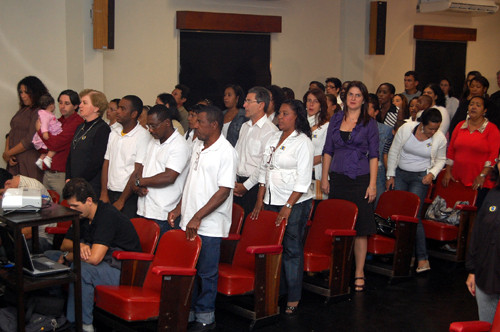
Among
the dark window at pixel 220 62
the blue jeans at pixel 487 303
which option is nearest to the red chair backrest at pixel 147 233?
the blue jeans at pixel 487 303

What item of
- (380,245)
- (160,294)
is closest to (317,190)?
(380,245)

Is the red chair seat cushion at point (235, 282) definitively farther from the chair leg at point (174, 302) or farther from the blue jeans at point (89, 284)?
the blue jeans at point (89, 284)

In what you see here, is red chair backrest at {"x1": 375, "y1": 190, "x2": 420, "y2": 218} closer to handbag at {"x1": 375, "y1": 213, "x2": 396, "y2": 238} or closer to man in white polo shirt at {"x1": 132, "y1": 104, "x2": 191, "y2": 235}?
handbag at {"x1": 375, "y1": 213, "x2": 396, "y2": 238}

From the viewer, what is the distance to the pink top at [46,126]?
5.86 metres

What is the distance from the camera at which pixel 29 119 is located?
242 inches

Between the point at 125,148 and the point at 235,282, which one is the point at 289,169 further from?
the point at 125,148

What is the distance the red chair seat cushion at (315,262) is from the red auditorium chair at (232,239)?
1.82 ft

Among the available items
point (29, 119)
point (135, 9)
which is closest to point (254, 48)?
point (135, 9)

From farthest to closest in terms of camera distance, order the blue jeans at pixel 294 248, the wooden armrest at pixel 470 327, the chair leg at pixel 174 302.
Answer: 1. the blue jeans at pixel 294 248
2. the chair leg at pixel 174 302
3. the wooden armrest at pixel 470 327

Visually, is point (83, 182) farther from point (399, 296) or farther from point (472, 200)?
point (472, 200)

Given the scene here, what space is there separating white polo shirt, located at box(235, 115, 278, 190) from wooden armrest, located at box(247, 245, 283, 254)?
0.82m

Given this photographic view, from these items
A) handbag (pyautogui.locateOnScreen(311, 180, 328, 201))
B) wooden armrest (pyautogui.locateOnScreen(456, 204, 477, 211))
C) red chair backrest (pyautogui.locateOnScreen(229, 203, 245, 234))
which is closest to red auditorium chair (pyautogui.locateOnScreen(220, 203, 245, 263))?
red chair backrest (pyautogui.locateOnScreen(229, 203, 245, 234))

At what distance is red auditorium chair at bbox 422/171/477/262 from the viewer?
225 inches

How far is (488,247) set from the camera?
293 cm
